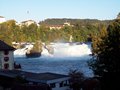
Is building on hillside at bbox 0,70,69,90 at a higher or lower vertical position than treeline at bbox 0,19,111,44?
lower

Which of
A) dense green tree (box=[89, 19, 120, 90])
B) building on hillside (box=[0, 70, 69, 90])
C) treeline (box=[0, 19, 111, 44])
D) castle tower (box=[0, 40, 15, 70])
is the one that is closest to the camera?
dense green tree (box=[89, 19, 120, 90])

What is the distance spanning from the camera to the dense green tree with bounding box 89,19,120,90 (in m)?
22.5

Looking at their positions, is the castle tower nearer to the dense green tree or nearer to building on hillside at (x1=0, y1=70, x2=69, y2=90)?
building on hillside at (x1=0, y1=70, x2=69, y2=90)

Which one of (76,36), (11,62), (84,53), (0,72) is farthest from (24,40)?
(0,72)

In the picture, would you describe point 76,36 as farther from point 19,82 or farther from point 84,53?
point 19,82

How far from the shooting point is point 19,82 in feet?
95.9

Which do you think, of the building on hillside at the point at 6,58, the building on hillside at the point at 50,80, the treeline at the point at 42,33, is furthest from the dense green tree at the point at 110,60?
the treeline at the point at 42,33

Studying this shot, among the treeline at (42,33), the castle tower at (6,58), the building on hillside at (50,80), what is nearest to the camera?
the building on hillside at (50,80)

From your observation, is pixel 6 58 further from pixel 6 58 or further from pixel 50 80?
pixel 50 80

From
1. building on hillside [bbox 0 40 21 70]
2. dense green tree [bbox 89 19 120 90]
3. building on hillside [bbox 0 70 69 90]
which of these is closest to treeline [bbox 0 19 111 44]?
building on hillside [bbox 0 40 21 70]

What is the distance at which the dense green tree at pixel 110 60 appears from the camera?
884 inches

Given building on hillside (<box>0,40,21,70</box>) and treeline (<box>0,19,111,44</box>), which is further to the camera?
treeline (<box>0,19,111,44</box>)

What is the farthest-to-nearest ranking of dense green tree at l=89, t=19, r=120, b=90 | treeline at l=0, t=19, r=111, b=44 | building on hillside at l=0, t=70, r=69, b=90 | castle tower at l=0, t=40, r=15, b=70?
treeline at l=0, t=19, r=111, b=44 → castle tower at l=0, t=40, r=15, b=70 → building on hillside at l=0, t=70, r=69, b=90 → dense green tree at l=89, t=19, r=120, b=90

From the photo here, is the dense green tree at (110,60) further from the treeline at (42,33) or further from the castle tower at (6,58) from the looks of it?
the treeline at (42,33)
